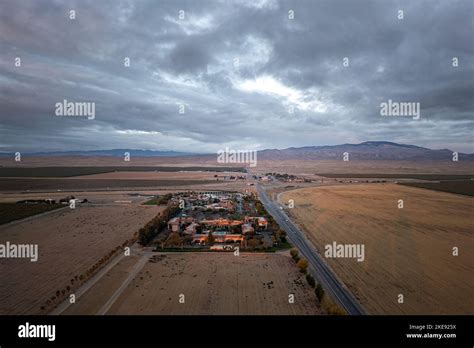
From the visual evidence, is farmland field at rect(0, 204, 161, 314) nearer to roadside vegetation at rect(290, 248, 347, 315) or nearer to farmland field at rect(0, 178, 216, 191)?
roadside vegetation at rect(290, 248, 347, 315)

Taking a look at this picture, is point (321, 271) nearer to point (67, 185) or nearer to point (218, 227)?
point (218, 227)

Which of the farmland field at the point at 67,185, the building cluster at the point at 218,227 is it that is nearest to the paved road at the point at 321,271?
the building cluster at the point at 218,227

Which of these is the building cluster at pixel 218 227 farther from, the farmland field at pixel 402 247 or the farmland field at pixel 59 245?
the farmland field at pixel 402 247

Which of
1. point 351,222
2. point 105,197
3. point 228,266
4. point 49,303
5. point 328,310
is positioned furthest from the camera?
point 105,197

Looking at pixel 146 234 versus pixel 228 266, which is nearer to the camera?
pixel 228 266

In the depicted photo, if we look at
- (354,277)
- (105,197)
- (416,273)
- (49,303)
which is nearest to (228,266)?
(354,277)
